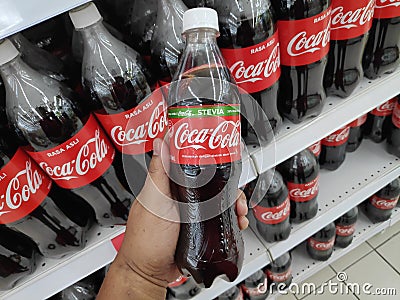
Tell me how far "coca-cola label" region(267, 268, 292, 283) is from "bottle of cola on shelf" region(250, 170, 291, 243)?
1.14ft

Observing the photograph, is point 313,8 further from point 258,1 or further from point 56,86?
point 56,86

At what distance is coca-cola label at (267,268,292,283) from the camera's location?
160cm

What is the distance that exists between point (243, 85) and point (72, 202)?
46 cm

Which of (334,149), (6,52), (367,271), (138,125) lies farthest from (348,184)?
(6,52)

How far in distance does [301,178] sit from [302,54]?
519 millimetres

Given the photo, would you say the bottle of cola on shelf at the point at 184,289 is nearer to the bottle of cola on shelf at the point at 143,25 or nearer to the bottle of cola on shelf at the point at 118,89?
the bottle of cola on shelf at the point at 118,89

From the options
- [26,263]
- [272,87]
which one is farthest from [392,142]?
[26,263]

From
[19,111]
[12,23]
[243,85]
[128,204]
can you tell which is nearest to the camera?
[12,23]

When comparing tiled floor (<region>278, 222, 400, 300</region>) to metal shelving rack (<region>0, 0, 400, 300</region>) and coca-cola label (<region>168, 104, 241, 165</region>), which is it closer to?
metal shelving rack (<region>0, 0, 400, 300</region>)

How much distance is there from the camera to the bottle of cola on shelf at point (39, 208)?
71 cm

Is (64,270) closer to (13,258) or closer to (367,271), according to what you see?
(13,258)

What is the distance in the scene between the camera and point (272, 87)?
0.86 metres

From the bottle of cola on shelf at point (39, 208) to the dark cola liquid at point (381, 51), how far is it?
2.72 feet

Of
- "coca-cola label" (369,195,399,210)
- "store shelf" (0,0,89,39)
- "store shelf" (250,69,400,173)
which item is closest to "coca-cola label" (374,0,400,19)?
"store shelf" (250,69,400,173)
